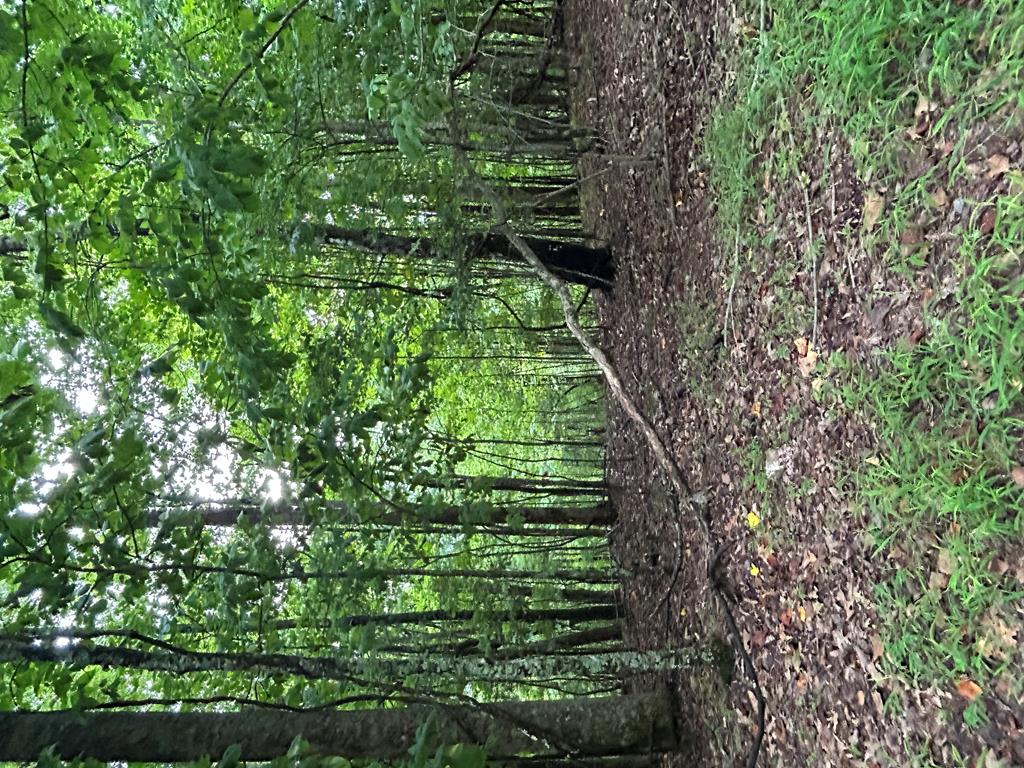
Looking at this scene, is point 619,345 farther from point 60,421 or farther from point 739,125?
point 60,421

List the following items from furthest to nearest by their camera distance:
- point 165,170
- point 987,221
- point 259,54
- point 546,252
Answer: point 546,252 < point 259,54 < point 987,221 < point 165,170

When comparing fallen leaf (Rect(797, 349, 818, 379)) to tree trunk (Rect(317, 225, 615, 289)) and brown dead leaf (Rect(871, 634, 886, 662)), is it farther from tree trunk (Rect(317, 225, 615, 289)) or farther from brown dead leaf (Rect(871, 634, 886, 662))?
tree trunk (Rect(317, 225, 615, 289))

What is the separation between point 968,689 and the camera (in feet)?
7.66

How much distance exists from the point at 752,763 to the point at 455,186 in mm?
4546

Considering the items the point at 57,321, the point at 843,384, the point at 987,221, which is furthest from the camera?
the point at 843,384

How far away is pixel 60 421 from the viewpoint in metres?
3.40

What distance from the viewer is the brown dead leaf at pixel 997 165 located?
7.25 feet

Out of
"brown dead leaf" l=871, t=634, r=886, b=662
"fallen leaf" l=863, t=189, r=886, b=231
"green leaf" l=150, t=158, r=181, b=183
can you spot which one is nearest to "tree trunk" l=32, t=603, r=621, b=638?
"green leaf" l=150, t=158, r=181, b=183

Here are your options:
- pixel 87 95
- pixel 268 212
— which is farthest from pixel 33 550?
pixel 268 212

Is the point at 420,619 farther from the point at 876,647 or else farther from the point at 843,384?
the point at 843,384

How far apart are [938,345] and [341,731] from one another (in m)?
3.03

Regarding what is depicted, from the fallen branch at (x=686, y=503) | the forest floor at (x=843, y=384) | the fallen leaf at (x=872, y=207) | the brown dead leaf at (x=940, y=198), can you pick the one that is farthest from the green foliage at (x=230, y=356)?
the brown dead leaf at (x=940, y=198)

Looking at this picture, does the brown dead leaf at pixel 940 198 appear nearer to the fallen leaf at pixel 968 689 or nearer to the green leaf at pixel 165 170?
the fallen leaf at pixel 968 689

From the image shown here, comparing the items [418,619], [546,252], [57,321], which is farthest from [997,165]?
[418,619]
